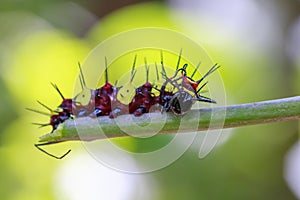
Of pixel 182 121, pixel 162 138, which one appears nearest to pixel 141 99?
Result: pixel 182 121

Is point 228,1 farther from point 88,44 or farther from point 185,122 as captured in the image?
point 185,122

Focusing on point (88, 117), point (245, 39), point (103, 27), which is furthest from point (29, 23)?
point (88, 117)

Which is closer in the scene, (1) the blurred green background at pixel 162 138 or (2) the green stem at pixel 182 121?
(2) the green stem at pixel 182 121

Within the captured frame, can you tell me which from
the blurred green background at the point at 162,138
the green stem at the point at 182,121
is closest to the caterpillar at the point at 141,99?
the green stem at the point at 182,121

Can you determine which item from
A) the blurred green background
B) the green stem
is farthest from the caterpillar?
the blurred green background

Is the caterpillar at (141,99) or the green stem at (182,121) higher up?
the caterpillar at (141,99)

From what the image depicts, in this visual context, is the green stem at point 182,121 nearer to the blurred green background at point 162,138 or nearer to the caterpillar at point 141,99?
the caterpillar at point 141,99
